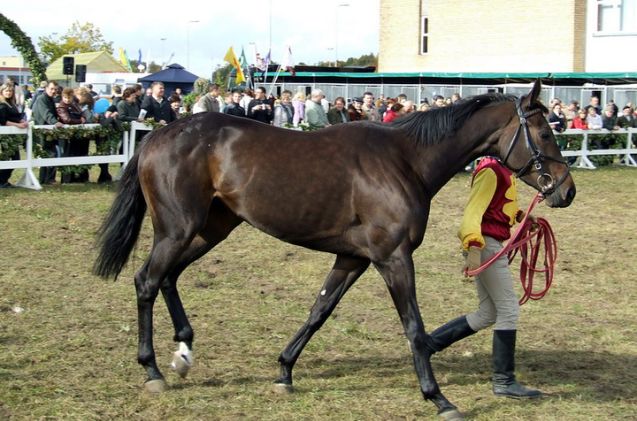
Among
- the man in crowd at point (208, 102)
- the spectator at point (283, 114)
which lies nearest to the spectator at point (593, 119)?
the spectator at point (283, 114)

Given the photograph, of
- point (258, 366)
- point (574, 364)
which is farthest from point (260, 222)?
point (574, 364)

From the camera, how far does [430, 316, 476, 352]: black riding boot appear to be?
236 inches

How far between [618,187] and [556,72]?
20.3 m

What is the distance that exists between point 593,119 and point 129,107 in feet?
40.8

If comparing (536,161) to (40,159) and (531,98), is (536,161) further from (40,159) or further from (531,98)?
(40,159)

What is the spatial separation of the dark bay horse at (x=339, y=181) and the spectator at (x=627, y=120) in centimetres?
1849

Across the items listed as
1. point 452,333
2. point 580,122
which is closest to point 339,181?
point 452,333

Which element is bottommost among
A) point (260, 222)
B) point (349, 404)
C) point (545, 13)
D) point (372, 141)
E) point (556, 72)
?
point (349, 404)

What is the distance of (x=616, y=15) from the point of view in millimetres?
36375

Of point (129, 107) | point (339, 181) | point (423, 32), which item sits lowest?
point (339, 181)

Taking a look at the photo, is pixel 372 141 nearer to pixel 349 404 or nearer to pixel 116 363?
pixel 349 404

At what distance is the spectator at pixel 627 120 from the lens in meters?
22.9

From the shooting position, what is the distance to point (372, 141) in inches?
222

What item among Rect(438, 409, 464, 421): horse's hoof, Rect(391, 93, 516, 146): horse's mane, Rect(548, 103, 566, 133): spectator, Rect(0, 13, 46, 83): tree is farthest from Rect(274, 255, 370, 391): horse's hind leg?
Rect(0, 13, 46, 83): tree
